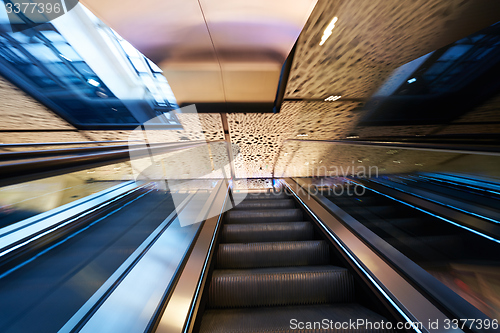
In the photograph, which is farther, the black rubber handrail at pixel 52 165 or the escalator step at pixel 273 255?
the escalator step at pixel 273 255

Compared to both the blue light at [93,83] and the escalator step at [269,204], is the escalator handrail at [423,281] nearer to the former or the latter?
the escalator step at [269,204]

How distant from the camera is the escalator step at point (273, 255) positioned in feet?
5.98

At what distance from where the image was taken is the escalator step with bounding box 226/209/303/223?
269 centimetres

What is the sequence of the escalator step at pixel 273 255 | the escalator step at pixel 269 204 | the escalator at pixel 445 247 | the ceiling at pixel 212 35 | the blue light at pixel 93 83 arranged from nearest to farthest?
the escalator at pixel 445 247, the ceiling at pixel 212 35, the escalator step at pixel 273 255, the escalator step at pixel 269 204, the blue light at pixel 93 83

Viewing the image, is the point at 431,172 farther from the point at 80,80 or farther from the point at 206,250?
the point at 80,80

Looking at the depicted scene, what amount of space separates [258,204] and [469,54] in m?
4.31

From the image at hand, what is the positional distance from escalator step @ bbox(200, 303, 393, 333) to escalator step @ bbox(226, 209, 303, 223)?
4.42ft

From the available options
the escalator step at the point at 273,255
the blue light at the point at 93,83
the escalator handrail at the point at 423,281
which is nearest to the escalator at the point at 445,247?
the escalator handrail at the point at 423,281

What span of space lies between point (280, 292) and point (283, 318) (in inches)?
8.6

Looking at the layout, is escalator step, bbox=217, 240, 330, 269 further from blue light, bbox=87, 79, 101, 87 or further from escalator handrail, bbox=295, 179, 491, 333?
blue light, bbox=87, 79, 101, 87

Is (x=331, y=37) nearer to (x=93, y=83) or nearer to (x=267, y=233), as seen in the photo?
(x=267, y=233)

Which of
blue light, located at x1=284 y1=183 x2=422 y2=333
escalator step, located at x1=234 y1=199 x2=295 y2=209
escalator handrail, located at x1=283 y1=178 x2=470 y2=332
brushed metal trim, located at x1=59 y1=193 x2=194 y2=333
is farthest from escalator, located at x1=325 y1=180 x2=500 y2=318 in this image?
brushed metal trim, located at x1=59 y1=193 x2=194 y2=333

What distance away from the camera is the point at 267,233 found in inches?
88.2

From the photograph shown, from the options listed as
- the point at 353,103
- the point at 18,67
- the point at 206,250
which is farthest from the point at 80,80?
the point at 353,103
